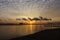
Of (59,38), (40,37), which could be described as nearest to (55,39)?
(59,38)

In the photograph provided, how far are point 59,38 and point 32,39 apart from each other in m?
3.08

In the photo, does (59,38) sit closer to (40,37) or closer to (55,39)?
(55,39)

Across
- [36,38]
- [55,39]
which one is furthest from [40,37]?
[55,39]

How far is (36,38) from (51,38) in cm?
174

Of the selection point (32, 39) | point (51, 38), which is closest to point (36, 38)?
point (32, 39)

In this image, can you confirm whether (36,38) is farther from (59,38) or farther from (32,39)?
(59,38)

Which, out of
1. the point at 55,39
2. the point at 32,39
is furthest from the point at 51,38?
the point at 32,39

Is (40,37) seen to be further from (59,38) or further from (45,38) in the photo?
(59,38)

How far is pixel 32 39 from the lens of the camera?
758 inches

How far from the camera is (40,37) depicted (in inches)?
770

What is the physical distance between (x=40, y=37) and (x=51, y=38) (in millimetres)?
1284

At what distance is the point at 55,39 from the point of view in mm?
18844

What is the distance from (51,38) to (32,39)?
2197mm

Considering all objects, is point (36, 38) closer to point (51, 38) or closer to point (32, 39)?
point (32, 39)
